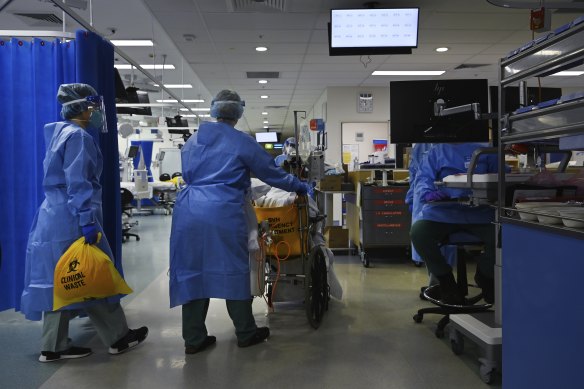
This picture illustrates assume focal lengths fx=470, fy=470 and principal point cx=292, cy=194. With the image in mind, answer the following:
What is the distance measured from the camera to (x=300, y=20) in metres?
5.58

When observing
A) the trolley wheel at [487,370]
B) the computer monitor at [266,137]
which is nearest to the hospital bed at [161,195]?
the computer monitor at [266,137]

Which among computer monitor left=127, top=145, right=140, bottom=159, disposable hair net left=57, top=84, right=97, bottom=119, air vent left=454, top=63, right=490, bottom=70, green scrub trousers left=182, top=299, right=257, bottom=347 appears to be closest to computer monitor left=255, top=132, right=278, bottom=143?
computer monitor left=127, top=145, right=140, bottom=159

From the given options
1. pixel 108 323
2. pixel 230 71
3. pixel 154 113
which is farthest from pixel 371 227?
pixel 154 113

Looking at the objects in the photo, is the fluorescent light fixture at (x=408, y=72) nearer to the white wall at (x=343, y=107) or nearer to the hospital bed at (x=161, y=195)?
the white wall at (x=343, y=107)

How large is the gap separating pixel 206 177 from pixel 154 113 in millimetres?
13004

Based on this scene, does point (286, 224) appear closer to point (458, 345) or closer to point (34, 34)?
point (458, 345)

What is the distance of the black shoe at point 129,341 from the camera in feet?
9.20

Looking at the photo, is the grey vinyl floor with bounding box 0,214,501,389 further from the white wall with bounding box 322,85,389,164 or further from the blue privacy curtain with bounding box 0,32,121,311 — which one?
the white wall with bounding box 322,85,389,164

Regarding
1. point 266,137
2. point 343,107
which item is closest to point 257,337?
point 343,107

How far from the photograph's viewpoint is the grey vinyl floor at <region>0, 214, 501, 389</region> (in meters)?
2.42

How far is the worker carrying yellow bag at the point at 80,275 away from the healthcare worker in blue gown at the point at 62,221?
75 mm

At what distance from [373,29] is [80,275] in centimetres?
360

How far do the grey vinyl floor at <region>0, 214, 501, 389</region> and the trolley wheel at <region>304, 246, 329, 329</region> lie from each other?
94mm

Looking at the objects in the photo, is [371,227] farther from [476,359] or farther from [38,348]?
[38,348]
